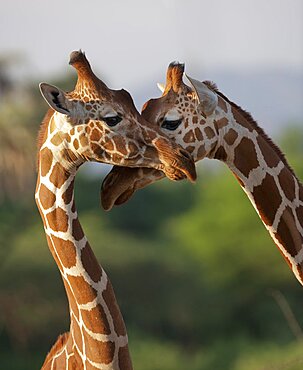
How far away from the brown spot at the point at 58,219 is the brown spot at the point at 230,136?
1.02 metres

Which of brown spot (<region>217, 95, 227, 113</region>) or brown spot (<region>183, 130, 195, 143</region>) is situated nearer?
brown spot (<region>183, 130, 195, 143</region>)

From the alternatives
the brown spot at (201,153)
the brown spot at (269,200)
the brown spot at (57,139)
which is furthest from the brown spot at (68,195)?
the brown spot at (269,200)

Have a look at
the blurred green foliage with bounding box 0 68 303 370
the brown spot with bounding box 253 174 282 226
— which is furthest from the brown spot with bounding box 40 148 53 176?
the blurred green foliage with bounding box 0 68 303 370

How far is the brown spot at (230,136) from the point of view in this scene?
7387mm

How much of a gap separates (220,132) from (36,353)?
2516 centimetres

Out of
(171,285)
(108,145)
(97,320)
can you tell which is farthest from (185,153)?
(171,285)

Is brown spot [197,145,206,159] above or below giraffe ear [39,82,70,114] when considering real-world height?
below

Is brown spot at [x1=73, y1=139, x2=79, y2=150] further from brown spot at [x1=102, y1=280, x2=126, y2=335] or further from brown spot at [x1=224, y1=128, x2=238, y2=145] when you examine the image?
brown spot at [x1=224, y1=128, x2=238, y2=145]

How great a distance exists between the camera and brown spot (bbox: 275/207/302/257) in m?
7.50

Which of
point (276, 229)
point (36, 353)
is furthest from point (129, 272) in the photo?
point (276, 229)

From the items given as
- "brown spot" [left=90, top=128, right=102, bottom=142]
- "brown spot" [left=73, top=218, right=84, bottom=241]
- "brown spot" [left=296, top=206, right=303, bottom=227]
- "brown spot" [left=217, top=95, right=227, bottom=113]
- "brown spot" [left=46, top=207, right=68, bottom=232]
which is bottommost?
"brown spot" [left=296, top=206, right=303, bottom=227]

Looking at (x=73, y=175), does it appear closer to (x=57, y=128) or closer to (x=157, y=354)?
(x=57, y=128)

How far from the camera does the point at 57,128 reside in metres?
7.00

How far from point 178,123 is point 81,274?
98 cm
